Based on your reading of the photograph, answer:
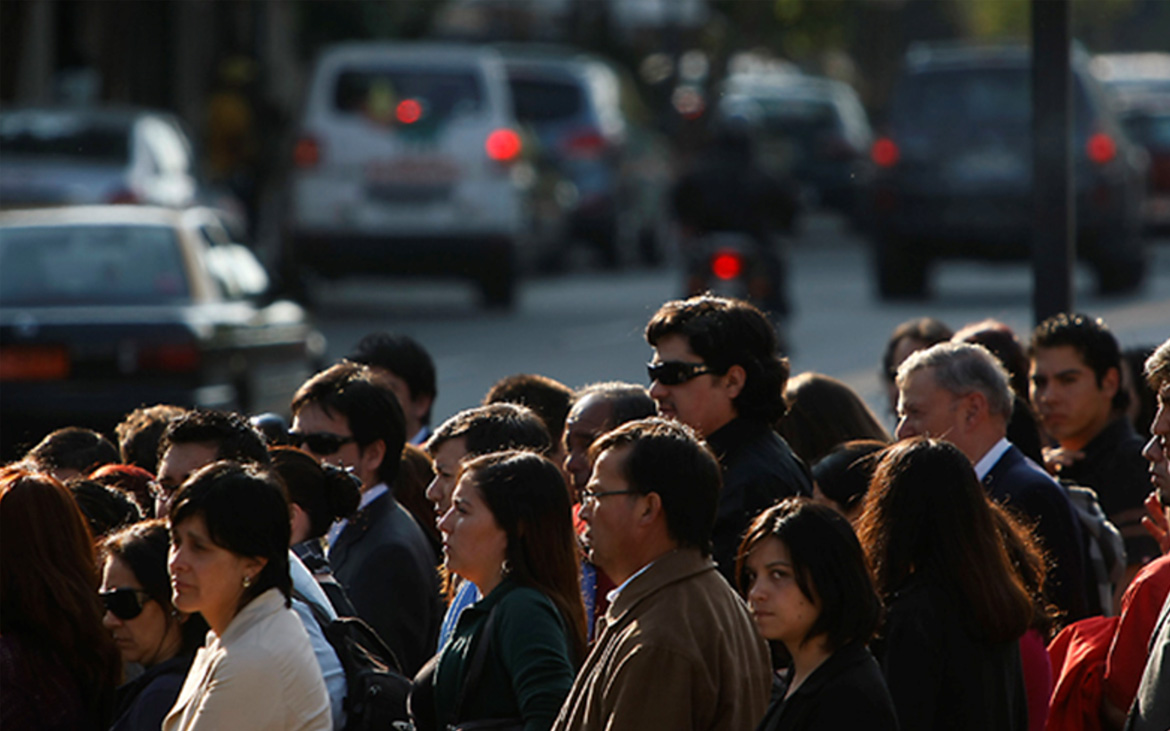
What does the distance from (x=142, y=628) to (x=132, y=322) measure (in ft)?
20.9

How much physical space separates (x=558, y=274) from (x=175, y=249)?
44.9 feet

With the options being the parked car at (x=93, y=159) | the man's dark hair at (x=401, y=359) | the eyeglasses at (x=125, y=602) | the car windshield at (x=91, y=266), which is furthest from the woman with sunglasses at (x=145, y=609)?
the parked car at (x=93, y=159)

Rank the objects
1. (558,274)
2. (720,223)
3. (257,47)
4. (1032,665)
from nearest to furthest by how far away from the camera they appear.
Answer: (1032,665), (720,223), (558,274), (257,47)

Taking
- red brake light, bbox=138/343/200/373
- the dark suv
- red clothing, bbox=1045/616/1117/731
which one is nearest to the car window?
the dark suv

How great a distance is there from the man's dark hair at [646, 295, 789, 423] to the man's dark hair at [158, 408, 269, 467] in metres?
1.02

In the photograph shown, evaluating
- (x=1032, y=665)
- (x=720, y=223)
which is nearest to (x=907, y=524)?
(x=1032, y=665)

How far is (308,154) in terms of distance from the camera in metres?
18.5

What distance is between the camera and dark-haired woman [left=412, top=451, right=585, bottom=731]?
4.50 meters

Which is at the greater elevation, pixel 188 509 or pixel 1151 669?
pixel 188 509

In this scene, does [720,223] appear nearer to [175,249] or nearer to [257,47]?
[175,249]

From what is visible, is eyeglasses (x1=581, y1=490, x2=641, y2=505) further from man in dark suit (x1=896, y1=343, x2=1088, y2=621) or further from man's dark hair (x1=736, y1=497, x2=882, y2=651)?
man in dark suit (x1=896, y1=343, x2=1088, y2=621)

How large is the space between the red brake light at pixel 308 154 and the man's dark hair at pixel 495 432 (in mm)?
13275

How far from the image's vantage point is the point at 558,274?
25.1 m

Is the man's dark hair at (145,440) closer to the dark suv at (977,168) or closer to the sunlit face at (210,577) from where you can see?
the sunlit face at (210,577)
